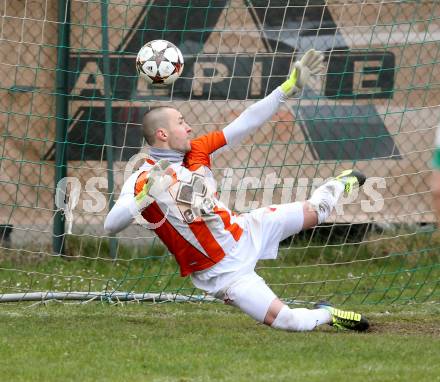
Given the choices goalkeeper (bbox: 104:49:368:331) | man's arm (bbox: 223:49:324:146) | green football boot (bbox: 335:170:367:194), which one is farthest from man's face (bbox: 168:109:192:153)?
green football boot (bbox: 335:170:367:194)

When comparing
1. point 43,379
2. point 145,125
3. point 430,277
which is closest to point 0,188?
point 145,125

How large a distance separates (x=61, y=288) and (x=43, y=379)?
3431 millimetres

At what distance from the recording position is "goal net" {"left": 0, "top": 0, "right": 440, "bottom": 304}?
9.38m

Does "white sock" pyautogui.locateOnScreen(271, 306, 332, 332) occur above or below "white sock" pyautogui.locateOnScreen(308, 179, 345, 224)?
below

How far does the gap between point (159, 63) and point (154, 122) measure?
0.56 meters

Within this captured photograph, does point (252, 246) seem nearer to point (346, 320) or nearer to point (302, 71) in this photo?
point (346, 320)

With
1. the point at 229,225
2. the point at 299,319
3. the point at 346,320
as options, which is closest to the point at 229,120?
the point at 229,225

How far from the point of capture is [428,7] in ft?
31.0

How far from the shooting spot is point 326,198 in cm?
699

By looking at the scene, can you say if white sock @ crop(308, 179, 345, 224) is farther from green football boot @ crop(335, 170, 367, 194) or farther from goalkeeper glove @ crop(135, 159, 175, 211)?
goalkeeper glove @ crop(135, 159, 175, 211)

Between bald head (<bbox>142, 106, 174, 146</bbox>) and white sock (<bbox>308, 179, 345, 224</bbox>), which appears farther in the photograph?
white sock (<bbox>308, 179, 345, 224</bbox>)

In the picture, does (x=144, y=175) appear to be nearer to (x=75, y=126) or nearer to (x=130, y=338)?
(x=130, y=338)

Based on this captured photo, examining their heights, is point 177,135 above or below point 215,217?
above

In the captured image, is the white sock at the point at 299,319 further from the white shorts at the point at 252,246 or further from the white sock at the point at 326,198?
the white sock at the point at 326,198
